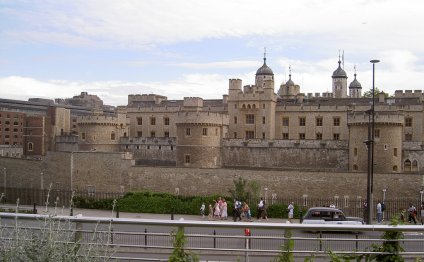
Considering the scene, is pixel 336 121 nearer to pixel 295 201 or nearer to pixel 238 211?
pixel 295 201

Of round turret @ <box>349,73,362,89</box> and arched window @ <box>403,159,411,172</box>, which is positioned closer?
arched window @ <box>403,159,411,172</box>

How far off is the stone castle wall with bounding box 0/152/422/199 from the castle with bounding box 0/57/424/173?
3432 mm

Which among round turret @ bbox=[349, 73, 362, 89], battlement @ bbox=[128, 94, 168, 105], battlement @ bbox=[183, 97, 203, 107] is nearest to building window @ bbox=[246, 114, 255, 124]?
battlement @ bbox=[183, 97, 203, 107]

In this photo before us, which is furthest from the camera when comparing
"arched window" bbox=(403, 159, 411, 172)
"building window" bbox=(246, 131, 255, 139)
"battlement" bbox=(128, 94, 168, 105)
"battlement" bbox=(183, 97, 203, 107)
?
"battlement" bbox=(128, 94, 168, 105)

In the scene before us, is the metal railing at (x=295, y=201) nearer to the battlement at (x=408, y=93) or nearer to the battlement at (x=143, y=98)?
the battlement at (x=408, y=93)

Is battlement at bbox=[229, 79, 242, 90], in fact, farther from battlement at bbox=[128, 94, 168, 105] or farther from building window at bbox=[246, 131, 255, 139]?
battlement at bbox=[128, 94, 168, 105]

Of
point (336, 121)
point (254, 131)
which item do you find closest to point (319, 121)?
point (336, 121)

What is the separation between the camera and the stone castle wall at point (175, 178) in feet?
119

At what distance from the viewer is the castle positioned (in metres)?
43.5

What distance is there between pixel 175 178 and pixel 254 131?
18.3 meters

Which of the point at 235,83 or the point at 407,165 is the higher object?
the point at 235,83

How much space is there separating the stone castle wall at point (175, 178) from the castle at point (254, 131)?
135 inches

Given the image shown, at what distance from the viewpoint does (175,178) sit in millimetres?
40156

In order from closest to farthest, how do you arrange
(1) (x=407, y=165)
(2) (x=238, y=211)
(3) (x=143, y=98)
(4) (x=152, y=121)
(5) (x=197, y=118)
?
1. (2) (x=238, y=211)
2. (1) (x=407, y=165)
3. (5) (x=197, y=118)
4. (4) (x=152, y=121)
5. (3) (x=143, y=98)
